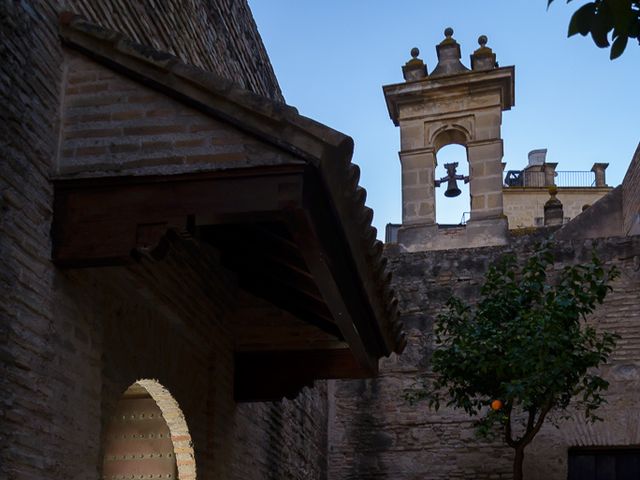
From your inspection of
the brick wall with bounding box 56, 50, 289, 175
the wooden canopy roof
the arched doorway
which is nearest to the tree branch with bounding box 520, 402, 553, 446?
the arched doorway

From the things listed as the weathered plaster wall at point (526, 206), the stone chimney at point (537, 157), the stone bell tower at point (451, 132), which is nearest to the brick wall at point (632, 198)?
the stone bell tower at point (451, 132)

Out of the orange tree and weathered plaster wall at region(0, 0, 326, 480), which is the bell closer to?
the orange tree

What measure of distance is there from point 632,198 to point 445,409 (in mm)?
4440

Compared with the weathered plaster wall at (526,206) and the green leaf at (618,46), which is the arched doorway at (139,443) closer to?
the green leaf at (618,46)

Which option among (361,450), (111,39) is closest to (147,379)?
(111,39)

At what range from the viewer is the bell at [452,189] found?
14.2 metres

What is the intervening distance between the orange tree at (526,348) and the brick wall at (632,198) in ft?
12.2

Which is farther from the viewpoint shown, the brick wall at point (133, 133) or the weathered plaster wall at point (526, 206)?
the weathered plaster wall at point (526, 206)

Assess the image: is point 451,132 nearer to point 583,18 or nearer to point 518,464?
point 518,464

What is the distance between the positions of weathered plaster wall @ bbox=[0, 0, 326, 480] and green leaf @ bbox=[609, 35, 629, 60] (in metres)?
2.41

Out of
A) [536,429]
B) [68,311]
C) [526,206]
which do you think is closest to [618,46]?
[68,311]

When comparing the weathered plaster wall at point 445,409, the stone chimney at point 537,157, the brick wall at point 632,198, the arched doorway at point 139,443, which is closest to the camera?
the arched doorway at point 139,443

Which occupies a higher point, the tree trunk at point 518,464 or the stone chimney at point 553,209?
the stone chimney at point 553,209

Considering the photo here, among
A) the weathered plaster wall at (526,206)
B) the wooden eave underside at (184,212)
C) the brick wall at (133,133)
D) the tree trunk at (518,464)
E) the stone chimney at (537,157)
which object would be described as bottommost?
the tree trunk at (518,464)
